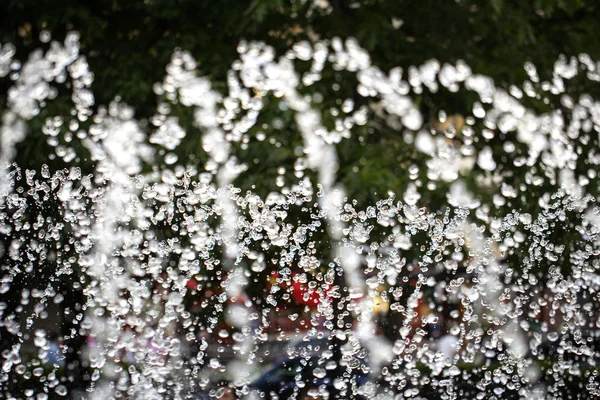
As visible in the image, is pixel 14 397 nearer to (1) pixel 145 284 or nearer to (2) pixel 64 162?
(1) pixel 145 284

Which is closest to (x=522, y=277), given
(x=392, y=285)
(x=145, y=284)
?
(x=392, y=285)

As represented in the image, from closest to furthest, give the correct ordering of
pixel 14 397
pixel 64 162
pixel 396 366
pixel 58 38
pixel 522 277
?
pixel 14 397, pixel 396 366, pixel 522 277, pixel 64 162, pixel 58 38

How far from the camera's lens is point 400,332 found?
11.2 feet

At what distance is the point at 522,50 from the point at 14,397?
3.99m

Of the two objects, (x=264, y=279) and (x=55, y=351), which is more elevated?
(x=264, y=279)

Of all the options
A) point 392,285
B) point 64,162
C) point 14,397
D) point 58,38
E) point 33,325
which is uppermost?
point 58,38

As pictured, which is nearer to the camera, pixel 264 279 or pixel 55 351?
pixel 55 351

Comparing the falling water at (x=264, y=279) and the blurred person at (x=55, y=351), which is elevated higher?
the falling water at (x=264, y=279)

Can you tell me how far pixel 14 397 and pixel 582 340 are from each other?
258 cm

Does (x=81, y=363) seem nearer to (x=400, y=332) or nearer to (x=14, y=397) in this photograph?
(x=14, y=397)

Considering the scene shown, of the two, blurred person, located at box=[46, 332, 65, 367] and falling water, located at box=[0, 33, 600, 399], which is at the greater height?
falling water, located at box=[0, 33, 600, 399]

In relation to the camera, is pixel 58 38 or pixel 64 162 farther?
pixel 58 38

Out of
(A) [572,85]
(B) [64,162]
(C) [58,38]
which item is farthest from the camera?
(A) [572,85]

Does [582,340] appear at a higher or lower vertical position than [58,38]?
lower
